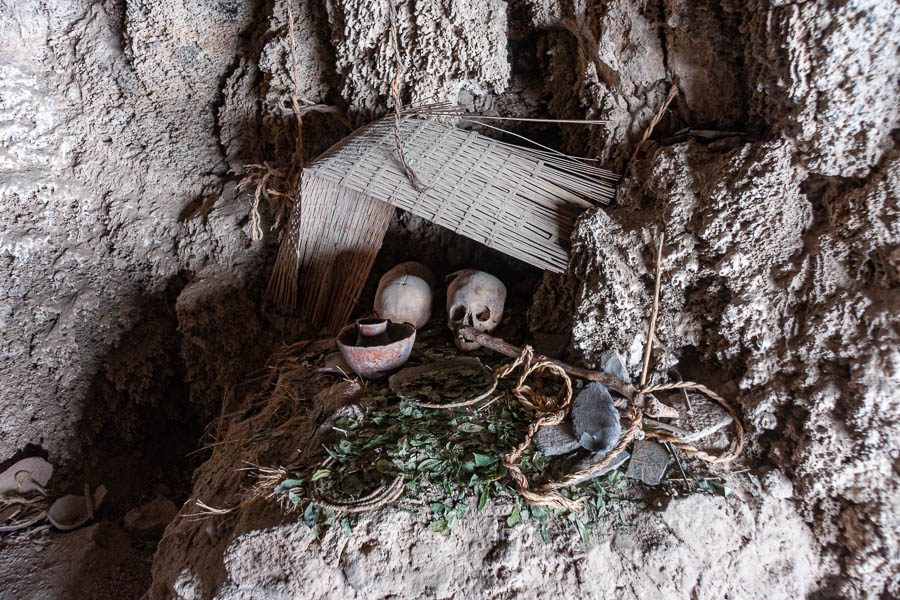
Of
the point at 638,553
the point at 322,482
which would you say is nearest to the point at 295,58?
the point at 322,482

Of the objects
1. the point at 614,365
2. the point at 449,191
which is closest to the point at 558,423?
the point at 614,365

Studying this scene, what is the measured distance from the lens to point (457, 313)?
93.7 inches

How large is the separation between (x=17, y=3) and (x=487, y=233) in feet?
9.03

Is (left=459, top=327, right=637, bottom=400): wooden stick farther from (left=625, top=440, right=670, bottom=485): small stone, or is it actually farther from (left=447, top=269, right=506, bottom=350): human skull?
(left=625, top=440, right=670, bottom=485): small stone

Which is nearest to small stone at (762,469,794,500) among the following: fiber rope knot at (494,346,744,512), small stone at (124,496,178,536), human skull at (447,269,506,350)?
fiber rope knot at (494,346,744,512)

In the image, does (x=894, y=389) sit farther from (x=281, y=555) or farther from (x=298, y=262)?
(x=298, y=262)

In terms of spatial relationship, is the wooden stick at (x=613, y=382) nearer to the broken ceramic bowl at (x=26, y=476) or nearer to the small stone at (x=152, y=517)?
the small stone at (x=152, y=517)

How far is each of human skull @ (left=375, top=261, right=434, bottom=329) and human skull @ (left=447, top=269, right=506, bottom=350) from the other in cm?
13

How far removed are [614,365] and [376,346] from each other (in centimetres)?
97

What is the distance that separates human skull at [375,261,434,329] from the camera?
7.84 ft

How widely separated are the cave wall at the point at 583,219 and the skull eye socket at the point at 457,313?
34 centimetres

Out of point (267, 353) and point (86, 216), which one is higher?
point (86, 216)

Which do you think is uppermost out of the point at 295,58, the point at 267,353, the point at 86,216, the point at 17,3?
the point at 17,3

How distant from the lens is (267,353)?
2871 millimetres
